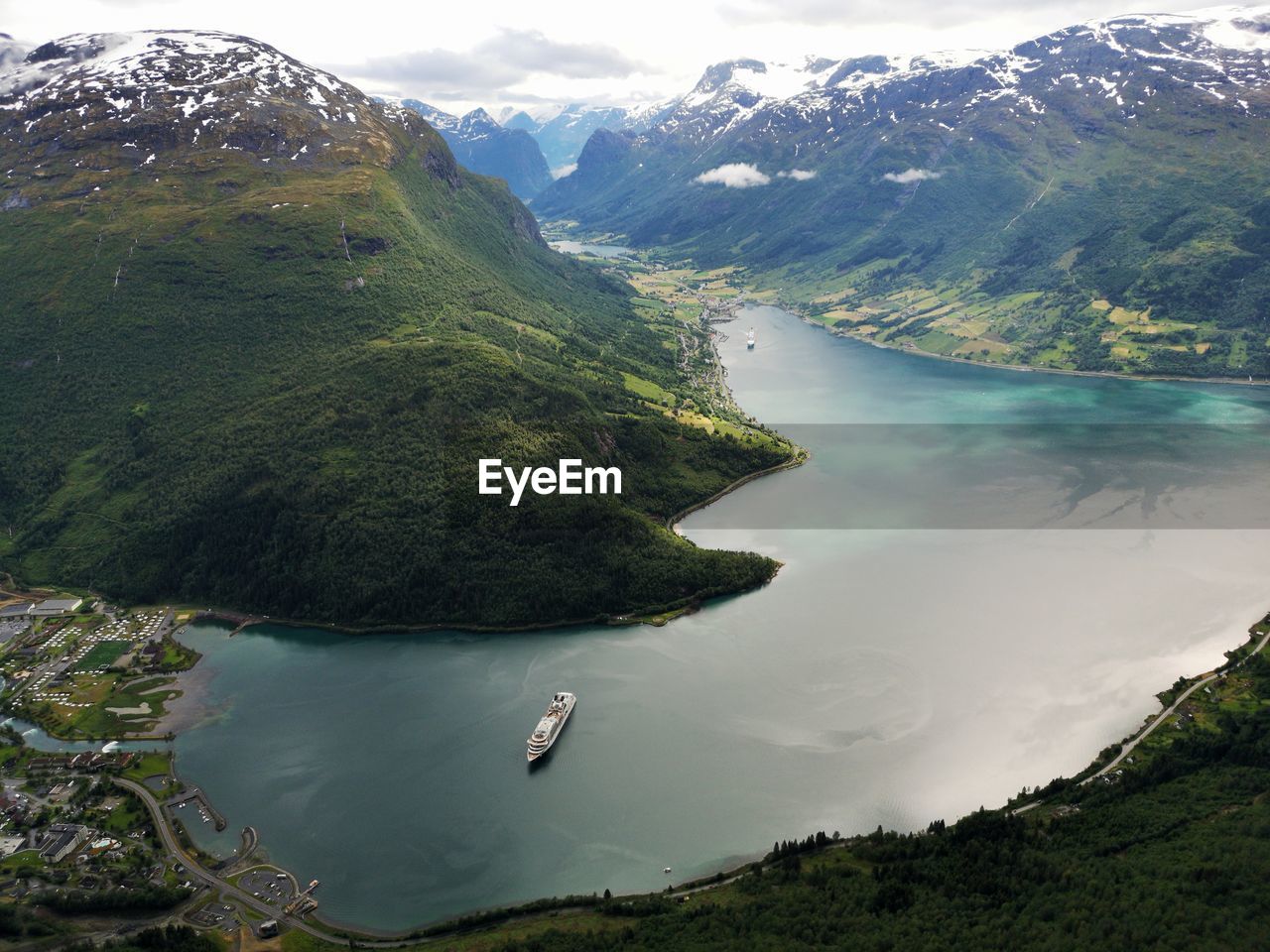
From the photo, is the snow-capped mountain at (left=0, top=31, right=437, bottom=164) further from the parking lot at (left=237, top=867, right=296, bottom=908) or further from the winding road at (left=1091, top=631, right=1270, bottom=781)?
the winding road at (left=1091, top=631, right=1270, bottom=781)

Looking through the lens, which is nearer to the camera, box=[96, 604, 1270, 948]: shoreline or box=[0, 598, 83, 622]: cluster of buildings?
box=[96, 604, 1270, 948]: shoreline

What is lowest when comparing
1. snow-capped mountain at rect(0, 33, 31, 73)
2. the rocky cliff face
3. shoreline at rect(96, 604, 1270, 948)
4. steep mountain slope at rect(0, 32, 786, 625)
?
shoreline at rect(96, 604, 1270, 948)

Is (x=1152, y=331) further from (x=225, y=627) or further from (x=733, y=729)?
(x=225, y=627)

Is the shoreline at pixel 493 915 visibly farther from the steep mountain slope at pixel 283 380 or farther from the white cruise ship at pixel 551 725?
the steep mountain slope at pixel 283 380

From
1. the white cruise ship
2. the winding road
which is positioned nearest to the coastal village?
the white cruise ship

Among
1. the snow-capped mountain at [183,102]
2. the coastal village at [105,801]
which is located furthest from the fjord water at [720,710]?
the snow-capped mountain at [183,102]

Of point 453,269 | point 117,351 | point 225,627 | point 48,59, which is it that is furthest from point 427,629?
point 48,59
